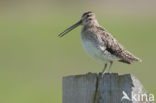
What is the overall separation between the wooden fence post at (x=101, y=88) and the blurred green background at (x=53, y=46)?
32.8 ft

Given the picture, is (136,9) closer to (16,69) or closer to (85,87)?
(16,69)

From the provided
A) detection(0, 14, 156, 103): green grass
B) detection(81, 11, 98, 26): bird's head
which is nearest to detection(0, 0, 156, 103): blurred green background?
detection(0, 14, 156, 103): green grass

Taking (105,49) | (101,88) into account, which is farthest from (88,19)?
(101,88)

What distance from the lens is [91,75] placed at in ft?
20.0

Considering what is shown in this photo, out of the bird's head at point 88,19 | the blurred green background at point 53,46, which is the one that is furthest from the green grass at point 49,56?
the bird's head at point 88,19

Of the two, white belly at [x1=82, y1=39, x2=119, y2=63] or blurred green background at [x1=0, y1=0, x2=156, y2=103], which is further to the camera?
blurred green background at [x1=0, y1=0, x2=156, y2=103]

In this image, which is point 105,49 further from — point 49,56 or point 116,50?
point 49,56

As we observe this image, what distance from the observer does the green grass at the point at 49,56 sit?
18.5 metres

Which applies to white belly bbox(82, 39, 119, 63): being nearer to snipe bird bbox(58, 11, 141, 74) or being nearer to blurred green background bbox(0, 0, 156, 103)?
snipe bird bbox(58, 11, 141, 74)

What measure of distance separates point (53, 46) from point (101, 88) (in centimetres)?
1896

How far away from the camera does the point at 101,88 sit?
5.97 metres

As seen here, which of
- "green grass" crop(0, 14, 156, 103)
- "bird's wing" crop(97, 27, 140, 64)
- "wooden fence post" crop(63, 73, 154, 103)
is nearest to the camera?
"wooden fence post" crop(63, 73, 154, 103)

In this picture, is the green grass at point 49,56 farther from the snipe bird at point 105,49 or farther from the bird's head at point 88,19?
the snipe bird at point 105,49

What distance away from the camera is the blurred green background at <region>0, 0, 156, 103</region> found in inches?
741
